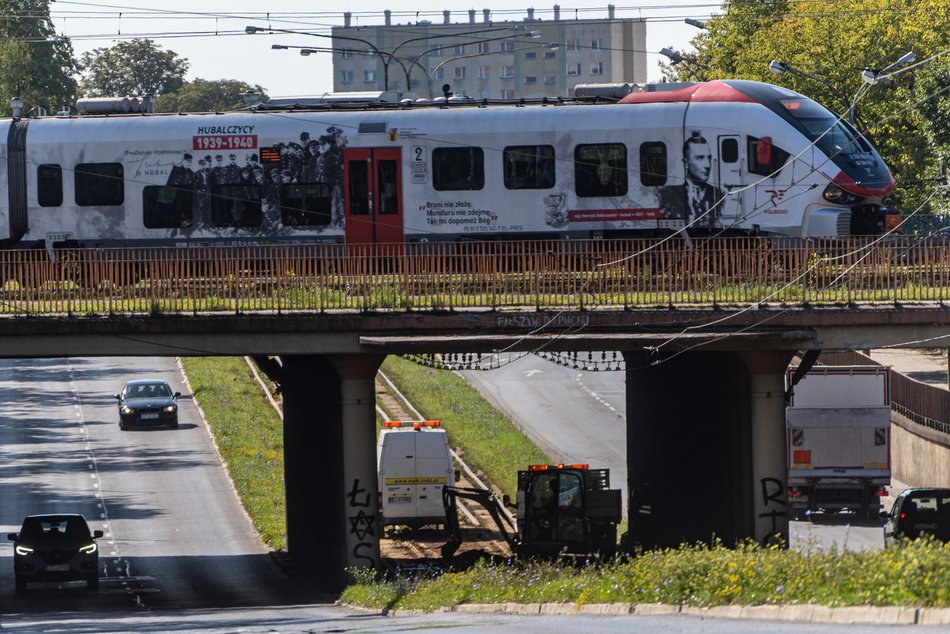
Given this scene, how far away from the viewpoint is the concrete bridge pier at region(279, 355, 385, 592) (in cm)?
3094

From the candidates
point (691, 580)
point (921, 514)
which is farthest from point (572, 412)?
point (691, 580)

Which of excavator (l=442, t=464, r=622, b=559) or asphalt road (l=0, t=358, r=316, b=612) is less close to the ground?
excavator (l=442, t=464, r=622, b=559)

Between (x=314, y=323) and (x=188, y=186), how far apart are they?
19.1 feet

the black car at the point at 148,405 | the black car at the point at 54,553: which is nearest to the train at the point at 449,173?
the black car at the point at 54,553

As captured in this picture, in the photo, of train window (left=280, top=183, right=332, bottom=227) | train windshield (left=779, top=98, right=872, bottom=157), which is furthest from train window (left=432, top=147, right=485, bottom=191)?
train windshield (left=779, top=98, right=872, bottom=157)

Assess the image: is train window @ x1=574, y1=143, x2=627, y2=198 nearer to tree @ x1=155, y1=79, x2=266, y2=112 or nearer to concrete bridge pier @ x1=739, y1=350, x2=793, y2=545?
concrete bridge pier @ x1=739, y1=350, x2=793, y2=545

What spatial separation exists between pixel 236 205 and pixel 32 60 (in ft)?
220

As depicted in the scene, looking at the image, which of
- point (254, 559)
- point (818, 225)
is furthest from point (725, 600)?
point (254, 559)

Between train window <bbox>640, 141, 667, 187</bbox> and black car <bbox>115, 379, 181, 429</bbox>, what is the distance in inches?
1203

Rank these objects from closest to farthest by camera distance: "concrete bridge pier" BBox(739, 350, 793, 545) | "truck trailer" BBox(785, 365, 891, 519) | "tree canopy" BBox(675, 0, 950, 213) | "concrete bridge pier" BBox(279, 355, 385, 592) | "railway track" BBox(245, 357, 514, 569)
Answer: "concrete bridge pier" BBox(739, 350, 793, 545)
"concrete bridge pier" BBox(279, 355, 385, 592)
"railway track" BBox(245, 357, 514, 569)
"truck trailer" BBox(785, 365, 891, 519)
"tree canopy" BBox(675, 0, 950, 213)

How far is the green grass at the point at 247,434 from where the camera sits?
46312 millimetres

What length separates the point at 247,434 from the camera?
187ft

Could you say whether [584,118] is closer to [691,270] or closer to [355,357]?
[691,270]

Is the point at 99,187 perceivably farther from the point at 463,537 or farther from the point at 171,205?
the point at 463,537
